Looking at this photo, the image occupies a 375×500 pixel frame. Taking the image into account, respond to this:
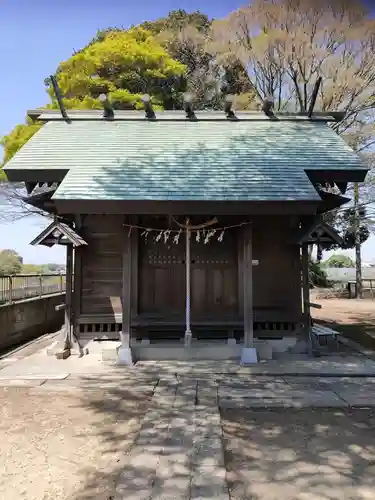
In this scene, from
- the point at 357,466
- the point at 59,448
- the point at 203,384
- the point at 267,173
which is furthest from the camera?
the point at 267,173

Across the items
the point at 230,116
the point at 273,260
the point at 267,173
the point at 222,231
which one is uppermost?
the point at 230,116

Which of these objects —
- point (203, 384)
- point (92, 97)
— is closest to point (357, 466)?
point (203, 384)

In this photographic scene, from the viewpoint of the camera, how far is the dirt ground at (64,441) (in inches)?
129

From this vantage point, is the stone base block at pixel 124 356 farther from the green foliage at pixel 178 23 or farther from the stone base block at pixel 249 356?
the green foliage at pixel 178 23

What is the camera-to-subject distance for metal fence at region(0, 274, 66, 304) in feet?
32.0

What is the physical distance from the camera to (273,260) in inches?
350

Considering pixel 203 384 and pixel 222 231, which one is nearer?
pixel 203 384

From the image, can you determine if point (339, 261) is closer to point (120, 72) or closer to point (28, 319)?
point (120, 72)

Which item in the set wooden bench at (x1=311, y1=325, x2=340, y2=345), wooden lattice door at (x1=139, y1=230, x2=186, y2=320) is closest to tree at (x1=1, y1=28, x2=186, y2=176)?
wooden lattice door at (x1=139, y1=230, x2=186, y2=320)

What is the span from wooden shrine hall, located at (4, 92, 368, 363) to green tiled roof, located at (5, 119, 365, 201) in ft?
0.12

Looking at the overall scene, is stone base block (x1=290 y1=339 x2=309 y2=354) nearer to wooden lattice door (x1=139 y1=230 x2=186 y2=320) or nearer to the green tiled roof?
wooden lattice door (x1=139 y1=230 x2=186 y2=320)

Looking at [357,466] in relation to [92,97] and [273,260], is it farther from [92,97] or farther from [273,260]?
[92,97]

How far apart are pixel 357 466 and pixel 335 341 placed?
626 cm

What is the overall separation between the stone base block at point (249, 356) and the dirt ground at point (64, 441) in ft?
8.37
